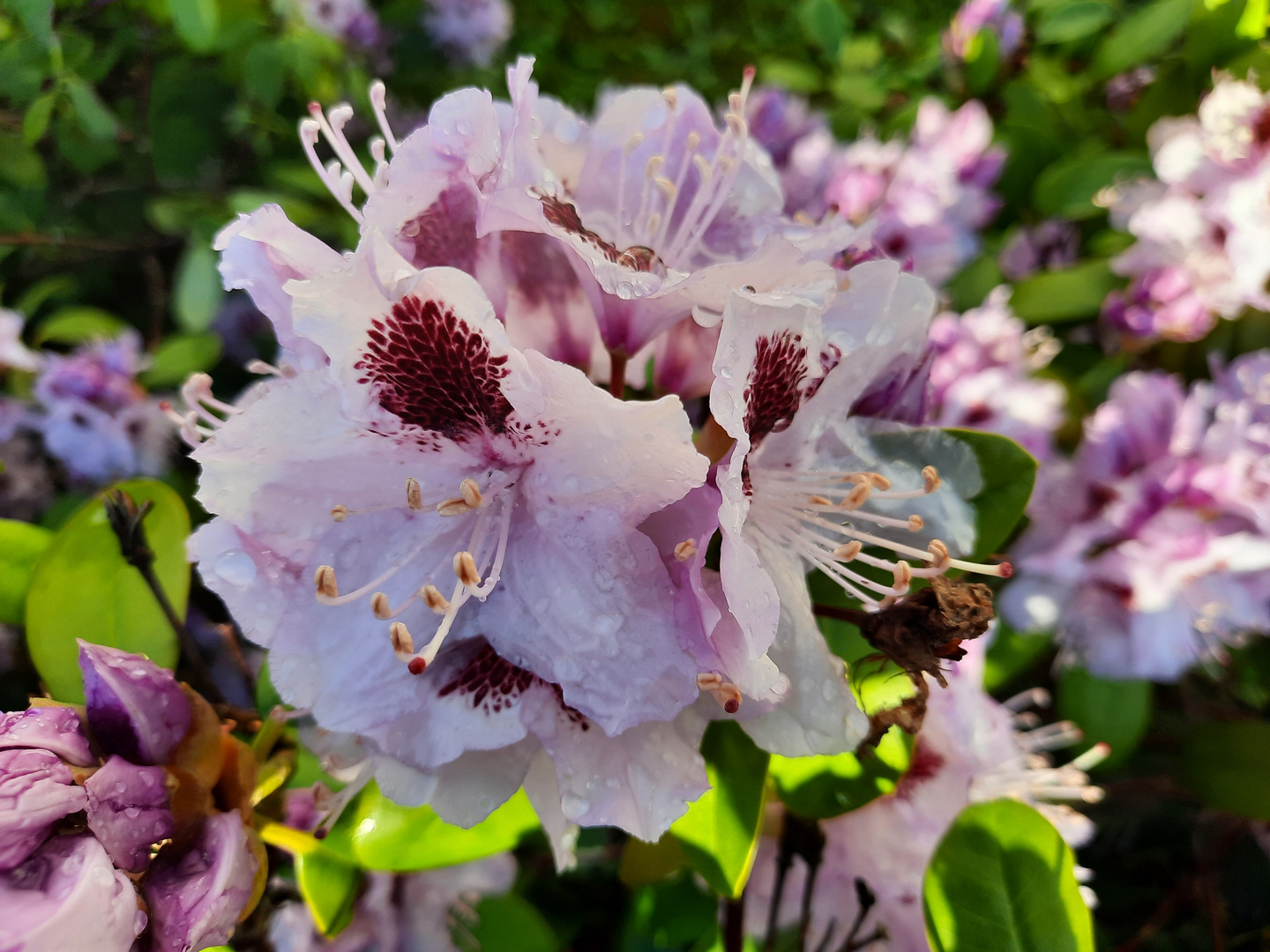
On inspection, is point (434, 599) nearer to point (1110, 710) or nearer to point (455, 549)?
point (455, 549)

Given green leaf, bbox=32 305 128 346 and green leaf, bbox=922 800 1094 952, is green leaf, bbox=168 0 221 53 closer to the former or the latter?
green leaf, bbox=32 305 128 346

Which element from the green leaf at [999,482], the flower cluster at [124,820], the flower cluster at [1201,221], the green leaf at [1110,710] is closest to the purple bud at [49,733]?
the flower cluster at [124,820]

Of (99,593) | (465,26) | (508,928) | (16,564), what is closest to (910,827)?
(508,928)

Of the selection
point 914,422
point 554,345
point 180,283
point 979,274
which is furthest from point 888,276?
point 180,283

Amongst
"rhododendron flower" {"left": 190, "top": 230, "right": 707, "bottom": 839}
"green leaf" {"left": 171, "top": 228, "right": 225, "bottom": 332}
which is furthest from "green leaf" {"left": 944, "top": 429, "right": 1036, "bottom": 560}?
"green leaf" {"left": 171, "top": 228, "right": 225, "bottom": 332}

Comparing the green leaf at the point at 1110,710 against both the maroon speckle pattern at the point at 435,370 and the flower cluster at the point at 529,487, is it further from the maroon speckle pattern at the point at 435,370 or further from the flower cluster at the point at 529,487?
the maroon speckle pattern at the point at 435,370

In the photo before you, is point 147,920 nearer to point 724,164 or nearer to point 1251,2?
point 724,164

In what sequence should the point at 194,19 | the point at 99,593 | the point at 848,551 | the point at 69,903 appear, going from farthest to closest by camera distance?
the point at 194,19 < the point at 99,593 < the point at 848,551 < the point at 69,903
